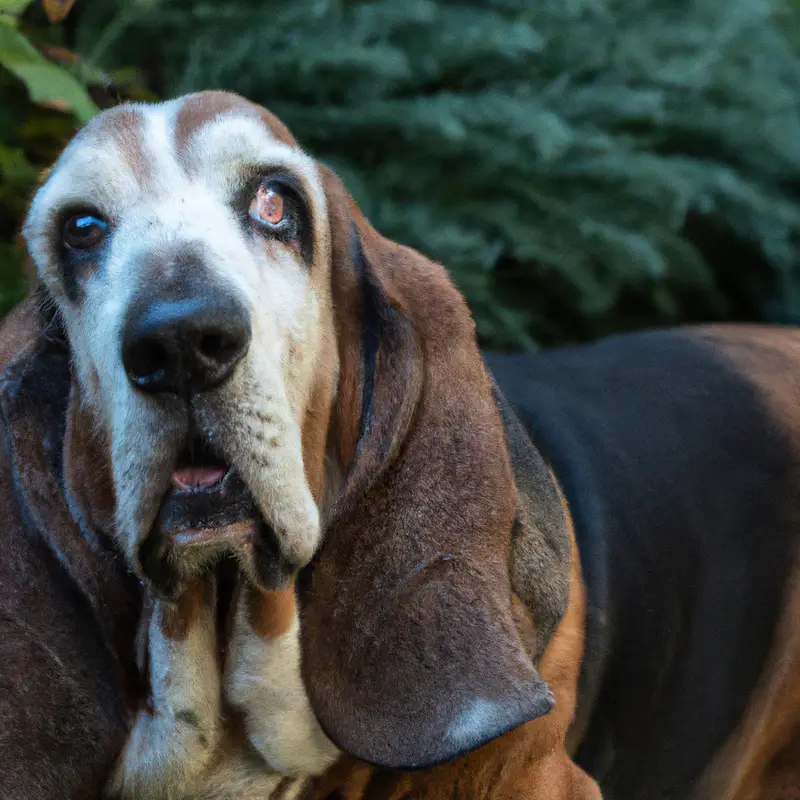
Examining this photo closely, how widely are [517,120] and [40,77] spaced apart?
162cm

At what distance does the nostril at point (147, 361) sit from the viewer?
65.5 inches

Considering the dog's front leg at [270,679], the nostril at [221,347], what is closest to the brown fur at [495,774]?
the dog's front leg at [270,679]

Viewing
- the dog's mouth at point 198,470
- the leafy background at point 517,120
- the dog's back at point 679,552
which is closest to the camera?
the dog's mouth at point 198,470

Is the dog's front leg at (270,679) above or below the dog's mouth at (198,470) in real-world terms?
below

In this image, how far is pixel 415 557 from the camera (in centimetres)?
201

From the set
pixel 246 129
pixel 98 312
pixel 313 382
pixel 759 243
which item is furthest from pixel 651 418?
pixel 759 243

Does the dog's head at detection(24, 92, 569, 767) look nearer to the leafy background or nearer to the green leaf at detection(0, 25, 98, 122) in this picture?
the green leaf at detection(0, 25, 98, 122)

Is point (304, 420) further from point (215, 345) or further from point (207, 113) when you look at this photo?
point (207, 113)


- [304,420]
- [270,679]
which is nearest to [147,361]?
[304,420]

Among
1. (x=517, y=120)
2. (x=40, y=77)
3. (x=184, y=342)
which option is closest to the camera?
(x=184, y=342)

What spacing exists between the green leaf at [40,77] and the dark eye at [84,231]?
43.6 inches

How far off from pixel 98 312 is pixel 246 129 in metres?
0.45

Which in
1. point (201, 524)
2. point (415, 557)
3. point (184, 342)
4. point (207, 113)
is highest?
point (207, 113)

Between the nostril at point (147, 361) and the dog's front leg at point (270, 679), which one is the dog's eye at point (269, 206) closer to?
the nostril at point (147, 361)
